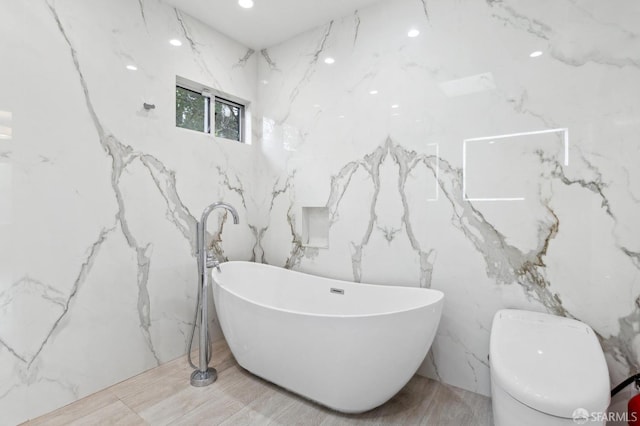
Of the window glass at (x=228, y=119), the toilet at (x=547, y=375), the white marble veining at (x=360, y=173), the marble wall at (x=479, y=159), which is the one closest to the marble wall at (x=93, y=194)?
the white marble veining at (x=360, y=173)

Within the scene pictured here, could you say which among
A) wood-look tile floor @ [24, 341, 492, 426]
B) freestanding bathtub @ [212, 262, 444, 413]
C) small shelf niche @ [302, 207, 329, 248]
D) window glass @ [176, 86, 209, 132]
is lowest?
wood-look tile floor @ [24, 341, 492, 426]

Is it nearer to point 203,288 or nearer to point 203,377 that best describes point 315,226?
point 203,288

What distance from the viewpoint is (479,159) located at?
176cm

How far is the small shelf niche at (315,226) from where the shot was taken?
2461 mm

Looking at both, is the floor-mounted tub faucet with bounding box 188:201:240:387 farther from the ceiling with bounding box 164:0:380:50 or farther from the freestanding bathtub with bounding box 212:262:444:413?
the ceiling with bounding box 164:0:380:50

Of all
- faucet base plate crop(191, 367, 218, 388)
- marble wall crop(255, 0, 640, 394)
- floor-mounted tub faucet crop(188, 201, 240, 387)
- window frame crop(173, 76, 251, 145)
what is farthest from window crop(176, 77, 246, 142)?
faucet base plate crop(191, 367, 218, 388)

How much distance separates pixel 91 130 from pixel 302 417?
6.39 ft

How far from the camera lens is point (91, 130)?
68.6 inches

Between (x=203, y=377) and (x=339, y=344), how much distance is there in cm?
101

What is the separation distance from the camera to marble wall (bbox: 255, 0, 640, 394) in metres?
1.45

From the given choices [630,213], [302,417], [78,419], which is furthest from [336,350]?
[630,213]

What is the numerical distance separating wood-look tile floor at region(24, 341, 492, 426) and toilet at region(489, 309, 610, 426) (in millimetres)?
547

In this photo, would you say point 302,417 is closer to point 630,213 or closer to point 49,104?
point 630,213

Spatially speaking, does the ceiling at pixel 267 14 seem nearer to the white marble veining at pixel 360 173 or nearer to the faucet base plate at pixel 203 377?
the white marble veining at pixel 360 173
